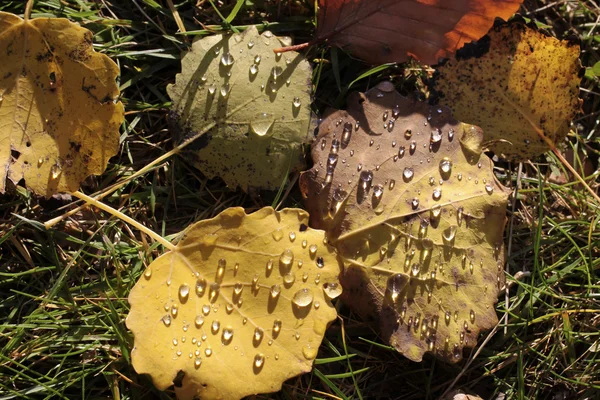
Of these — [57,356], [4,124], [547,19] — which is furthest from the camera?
[547,19]

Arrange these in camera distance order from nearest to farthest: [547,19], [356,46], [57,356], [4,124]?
1. [4,124]
2. [57,356]
3. [356,46]
4. [547,19]

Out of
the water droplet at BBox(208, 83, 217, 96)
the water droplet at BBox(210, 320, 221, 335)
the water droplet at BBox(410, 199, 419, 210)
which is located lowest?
the water droplet at BBox(210, 320, 221, 335)

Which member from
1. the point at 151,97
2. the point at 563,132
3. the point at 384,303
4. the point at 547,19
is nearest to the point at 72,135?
the point at 151,97

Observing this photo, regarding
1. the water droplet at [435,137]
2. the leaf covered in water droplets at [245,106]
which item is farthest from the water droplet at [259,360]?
the water droplet at [435,137]

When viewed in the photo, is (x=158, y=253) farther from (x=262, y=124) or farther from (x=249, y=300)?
(x=262, y=124)

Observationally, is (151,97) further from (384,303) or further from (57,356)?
(384,303)

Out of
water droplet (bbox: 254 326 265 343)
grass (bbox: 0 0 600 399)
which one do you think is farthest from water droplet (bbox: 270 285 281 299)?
grass (bbox: 0 0 600 399)

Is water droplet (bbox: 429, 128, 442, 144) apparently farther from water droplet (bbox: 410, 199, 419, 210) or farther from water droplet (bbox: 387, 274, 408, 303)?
water droplet (bbox: 387, 274, 408, 303)

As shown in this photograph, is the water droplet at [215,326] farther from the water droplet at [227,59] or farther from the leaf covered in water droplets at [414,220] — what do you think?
the water droplet at [227,59]
